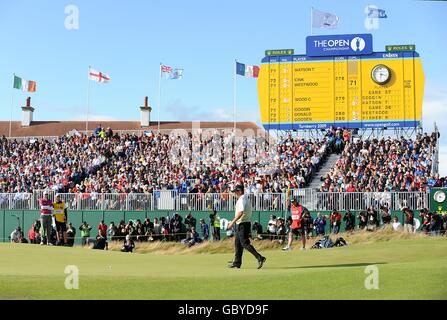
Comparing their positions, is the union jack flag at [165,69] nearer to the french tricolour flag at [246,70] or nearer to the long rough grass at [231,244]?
the french tricolour flag at [246,70]

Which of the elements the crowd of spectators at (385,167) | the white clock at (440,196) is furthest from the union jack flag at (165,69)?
the white clock at (440,196)

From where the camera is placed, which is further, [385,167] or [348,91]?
[348,91]

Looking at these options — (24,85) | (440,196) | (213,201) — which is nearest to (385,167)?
(440,196)

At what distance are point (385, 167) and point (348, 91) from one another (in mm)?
7478

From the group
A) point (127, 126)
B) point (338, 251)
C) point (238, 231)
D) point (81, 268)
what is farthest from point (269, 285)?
point (127, 126)

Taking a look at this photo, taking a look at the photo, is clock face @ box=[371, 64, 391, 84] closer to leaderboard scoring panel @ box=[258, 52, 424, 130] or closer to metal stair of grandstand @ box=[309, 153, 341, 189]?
leaderboard scoring panel @ box=[258, 52, 424, 130]

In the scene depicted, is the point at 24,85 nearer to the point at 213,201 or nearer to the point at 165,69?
the point at 165,69

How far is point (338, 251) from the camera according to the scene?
901 inches

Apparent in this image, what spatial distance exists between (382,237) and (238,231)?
1538 cm

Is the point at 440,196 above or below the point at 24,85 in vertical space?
below

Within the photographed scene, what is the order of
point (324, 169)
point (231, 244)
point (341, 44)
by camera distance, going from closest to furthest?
point (231, 244)
point (324, 169)
point (341, 44)

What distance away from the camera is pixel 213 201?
39781 millimetres

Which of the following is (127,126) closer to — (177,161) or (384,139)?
(177,161)

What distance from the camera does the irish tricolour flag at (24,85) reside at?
188ft
